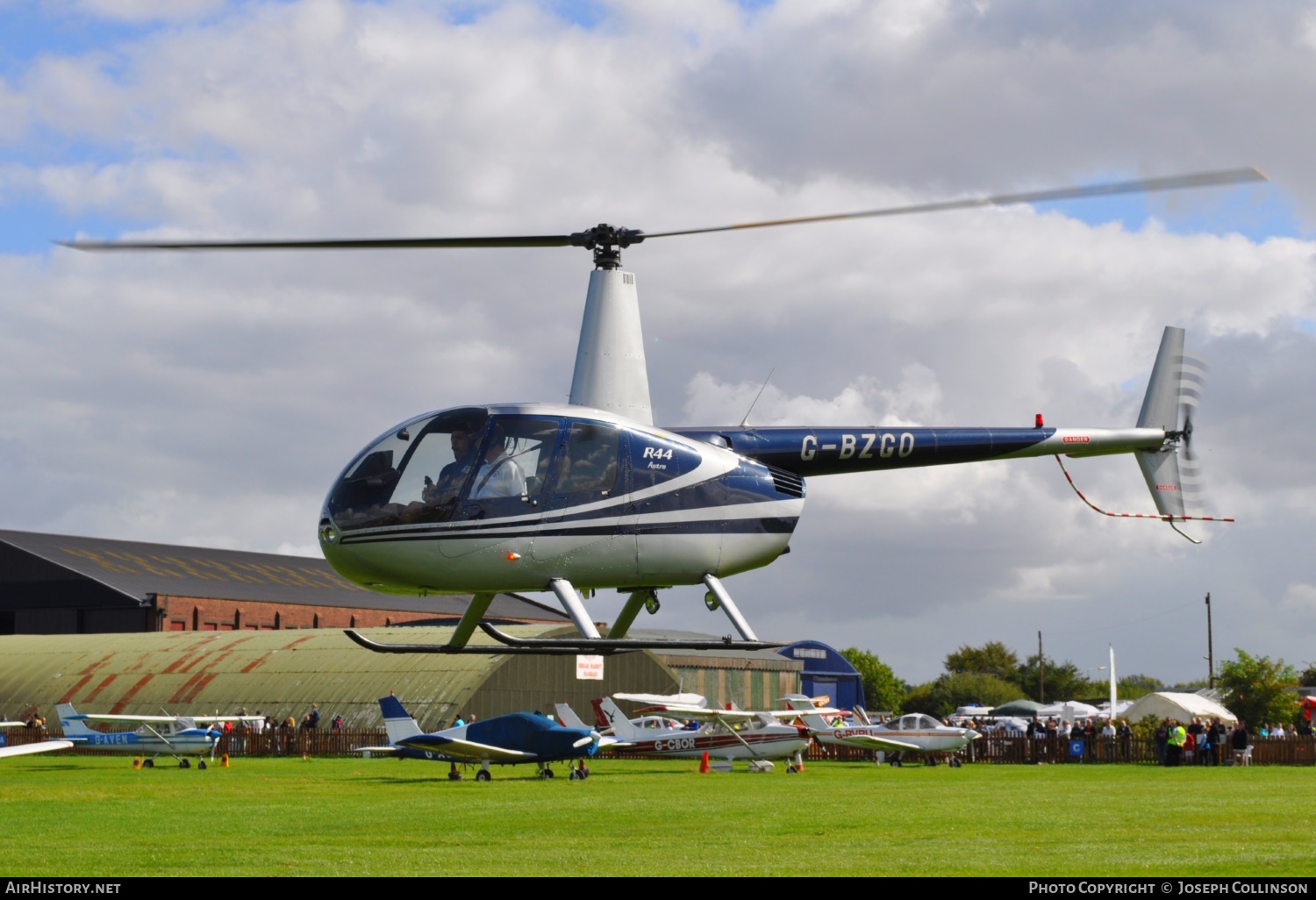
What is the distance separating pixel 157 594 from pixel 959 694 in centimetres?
7364

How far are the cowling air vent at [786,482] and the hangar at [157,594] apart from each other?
53697 millimetres

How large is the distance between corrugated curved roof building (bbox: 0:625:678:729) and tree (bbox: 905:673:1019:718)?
6472 centimetres

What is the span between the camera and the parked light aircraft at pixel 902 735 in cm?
4656

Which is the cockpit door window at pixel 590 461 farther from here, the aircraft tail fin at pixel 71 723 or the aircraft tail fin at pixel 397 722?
the aircraft tail fin at pixel 71 723

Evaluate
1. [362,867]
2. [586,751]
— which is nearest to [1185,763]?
[586,751]

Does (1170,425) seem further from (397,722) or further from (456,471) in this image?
(397,722)

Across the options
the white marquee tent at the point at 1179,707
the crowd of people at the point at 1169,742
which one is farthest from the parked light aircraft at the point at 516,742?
the white marquee tent at the point at 1179,707

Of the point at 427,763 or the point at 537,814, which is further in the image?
the point at 427,763

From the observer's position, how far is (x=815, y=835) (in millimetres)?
23328

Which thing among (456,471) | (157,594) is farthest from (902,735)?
(157,594)

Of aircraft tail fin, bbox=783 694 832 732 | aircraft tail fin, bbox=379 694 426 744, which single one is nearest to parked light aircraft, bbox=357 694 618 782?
aircraft tail fin, bbox=379 694 426 744

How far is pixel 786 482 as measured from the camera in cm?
1395
